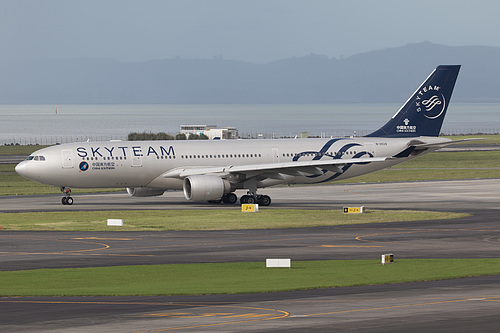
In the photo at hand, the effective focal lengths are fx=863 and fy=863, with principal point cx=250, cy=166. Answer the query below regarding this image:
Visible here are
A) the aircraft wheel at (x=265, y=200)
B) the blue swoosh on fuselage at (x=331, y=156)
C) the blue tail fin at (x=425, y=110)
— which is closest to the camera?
the aircraft wheel at (x=265, y=200)

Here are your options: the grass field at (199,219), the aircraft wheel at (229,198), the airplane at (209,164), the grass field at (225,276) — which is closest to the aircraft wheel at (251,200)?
the airplane at (209,164)

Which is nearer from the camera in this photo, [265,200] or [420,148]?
[265,200]

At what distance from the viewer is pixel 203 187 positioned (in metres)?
59.2

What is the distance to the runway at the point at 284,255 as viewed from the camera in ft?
68.9

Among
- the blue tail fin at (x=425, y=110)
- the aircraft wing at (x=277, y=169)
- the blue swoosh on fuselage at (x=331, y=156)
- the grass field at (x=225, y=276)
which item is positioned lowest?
the grass field at (x=225, y=276)

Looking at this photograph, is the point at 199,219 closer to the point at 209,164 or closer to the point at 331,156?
the point at 209,164

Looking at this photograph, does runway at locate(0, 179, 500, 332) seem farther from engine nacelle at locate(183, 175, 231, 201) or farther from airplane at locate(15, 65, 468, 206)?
airplane at locate(15, 65, 468, 206)

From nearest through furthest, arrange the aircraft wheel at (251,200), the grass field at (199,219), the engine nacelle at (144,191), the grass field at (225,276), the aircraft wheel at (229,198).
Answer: the grass field at (225,276)
the grass field at (199,219)
the aircraft wheel at (251,200)
the aircraft wheel at (229,198)
the engine nacelle at (144,191)

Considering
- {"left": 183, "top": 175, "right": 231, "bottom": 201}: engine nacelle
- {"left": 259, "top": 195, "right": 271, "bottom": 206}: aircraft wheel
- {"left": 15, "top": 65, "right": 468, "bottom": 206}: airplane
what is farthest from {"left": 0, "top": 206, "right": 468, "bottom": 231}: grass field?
{"left": 15, "top": 65, "right": 468, "bottom": 206}: airplane

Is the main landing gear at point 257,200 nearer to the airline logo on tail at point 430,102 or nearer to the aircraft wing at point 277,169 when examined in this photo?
the aircraft wing at point 277,169

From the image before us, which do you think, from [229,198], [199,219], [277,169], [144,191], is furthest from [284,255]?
[144,191]

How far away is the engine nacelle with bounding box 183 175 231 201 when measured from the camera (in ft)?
194

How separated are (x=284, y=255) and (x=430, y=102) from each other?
3799cm

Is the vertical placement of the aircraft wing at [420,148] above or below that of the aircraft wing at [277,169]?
above
